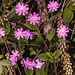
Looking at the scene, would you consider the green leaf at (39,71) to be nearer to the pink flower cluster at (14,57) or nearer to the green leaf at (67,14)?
the pink flower cluster at (14,57)

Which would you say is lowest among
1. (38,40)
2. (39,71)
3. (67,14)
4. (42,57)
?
(39,71)

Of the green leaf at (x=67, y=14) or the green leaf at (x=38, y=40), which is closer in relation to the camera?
the green leaf at (x=67, y=14)

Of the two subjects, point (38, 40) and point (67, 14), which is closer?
point (67, 14)

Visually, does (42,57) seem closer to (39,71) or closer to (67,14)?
(39,71)

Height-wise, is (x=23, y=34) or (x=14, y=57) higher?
(x=23, y=34)

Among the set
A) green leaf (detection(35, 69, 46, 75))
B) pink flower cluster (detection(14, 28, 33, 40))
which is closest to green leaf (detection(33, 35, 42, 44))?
pink flower cluster (detection(14, 28, 33, 40))

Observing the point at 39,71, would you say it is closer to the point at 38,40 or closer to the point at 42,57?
the point at 42,57

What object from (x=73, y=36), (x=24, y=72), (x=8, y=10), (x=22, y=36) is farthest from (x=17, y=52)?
(x=73, y=36)

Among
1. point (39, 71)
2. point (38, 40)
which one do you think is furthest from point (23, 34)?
point (39, 71)

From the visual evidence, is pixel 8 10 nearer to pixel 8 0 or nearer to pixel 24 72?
pixel 8 0

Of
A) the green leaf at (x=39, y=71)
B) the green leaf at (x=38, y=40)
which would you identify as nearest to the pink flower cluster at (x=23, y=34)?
the green leaf at (x=38, y=40)

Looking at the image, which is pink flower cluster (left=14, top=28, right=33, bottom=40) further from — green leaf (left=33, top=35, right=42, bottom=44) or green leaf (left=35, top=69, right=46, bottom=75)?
green leaf (left=35, top=69, right=46, bottom=75)
